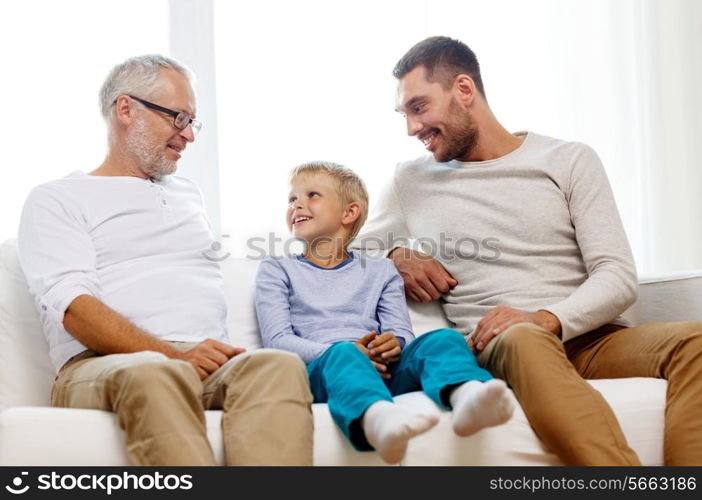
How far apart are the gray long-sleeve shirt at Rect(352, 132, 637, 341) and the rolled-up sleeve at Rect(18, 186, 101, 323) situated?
72cm

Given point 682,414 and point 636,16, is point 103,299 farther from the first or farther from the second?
point 636,16

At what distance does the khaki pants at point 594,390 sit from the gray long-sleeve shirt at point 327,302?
29cm

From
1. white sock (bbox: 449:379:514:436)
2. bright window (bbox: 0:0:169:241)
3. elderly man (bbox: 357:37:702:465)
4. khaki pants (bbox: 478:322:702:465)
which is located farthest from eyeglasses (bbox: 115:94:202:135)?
white sock (bbox: 449:379:514:436)

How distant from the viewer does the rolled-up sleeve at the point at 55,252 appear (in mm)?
1714

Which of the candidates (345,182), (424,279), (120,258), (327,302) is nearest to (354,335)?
(327,302)

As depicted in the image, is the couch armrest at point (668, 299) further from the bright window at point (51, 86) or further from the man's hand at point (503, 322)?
the bright window at point (51, 86)

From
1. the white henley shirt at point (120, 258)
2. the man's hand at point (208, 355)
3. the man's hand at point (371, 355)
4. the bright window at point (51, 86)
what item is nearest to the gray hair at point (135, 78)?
the white henley shirt at point (120, 258)

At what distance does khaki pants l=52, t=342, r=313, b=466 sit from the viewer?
4.49 feet

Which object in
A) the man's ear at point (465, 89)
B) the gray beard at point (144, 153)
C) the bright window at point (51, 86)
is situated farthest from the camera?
the bright window at point (51, 86)

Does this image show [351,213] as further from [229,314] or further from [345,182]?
[229,314]
